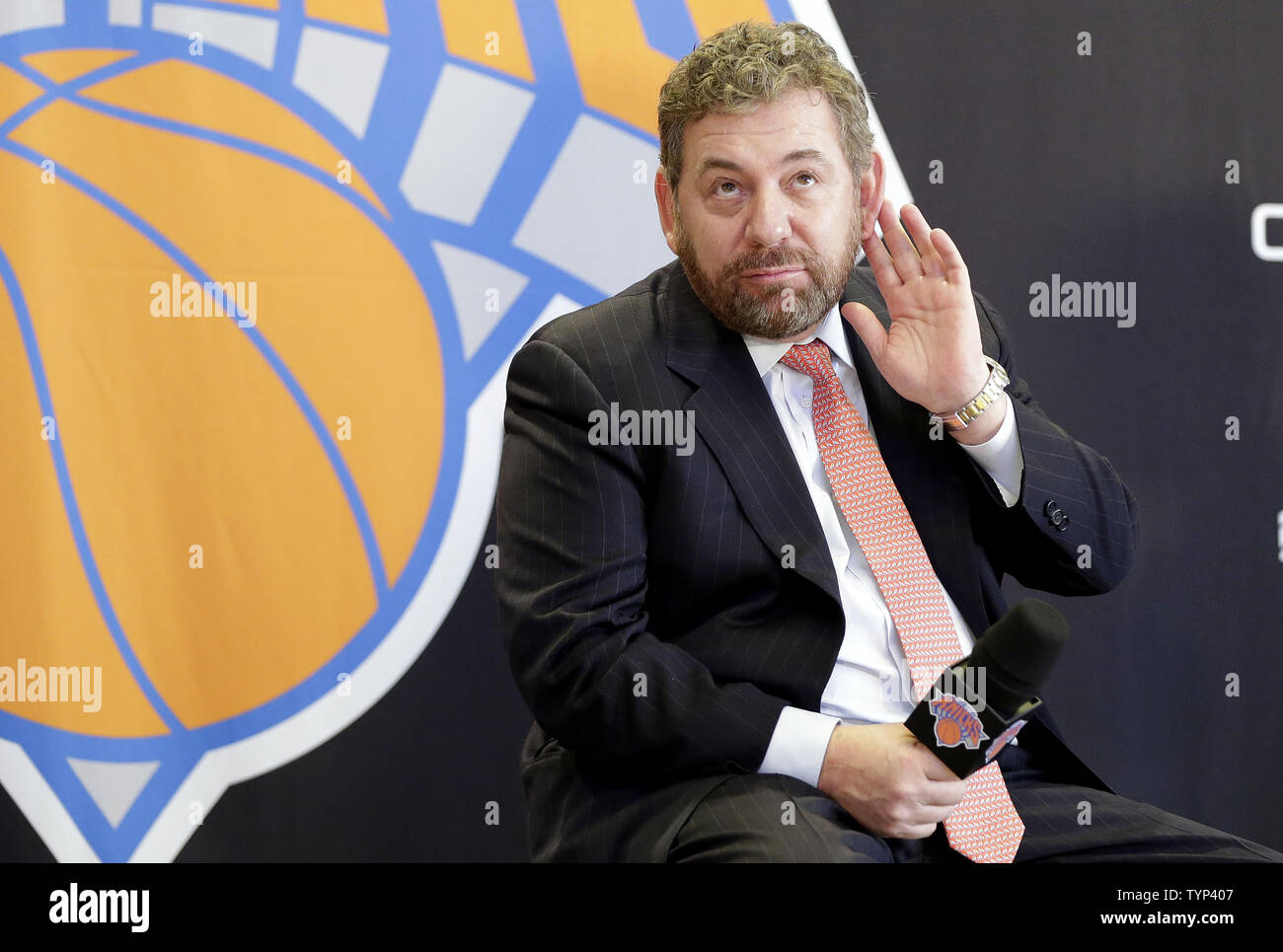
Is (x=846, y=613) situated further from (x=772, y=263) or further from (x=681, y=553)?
(x=772, y=263)

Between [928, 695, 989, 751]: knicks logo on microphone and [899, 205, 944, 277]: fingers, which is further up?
[899, 205, 944, 277]: fingers

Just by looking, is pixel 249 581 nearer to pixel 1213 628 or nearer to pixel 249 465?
pixel 249 465

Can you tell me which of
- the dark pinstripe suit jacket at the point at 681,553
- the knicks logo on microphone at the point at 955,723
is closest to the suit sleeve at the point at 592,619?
the dark pinstripe suit jacket at the point at 681,553

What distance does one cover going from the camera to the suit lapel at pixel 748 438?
6.23 ft

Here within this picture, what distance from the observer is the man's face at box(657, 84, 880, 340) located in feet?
6.48

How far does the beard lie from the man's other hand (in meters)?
0.67

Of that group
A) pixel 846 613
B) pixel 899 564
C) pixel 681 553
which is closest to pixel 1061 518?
pixel 899 564

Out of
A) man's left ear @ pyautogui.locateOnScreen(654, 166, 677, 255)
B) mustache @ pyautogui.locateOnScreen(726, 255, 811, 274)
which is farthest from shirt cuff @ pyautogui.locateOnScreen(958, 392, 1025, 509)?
man's left ear @ pyautogui.locateOnScreen(654, 166, 677, 255)

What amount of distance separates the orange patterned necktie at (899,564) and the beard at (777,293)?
0.20 feet

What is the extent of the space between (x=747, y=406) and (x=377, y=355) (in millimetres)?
1075

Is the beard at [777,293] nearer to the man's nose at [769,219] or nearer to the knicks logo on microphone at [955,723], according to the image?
the man's nose at [769,219]

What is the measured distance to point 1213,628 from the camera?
282cm

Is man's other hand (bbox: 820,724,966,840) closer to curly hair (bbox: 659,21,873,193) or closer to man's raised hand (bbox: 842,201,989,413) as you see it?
man's raised hand (bbox: 842,201,989,413)

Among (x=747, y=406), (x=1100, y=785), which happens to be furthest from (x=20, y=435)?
(x=1100, y=785)
